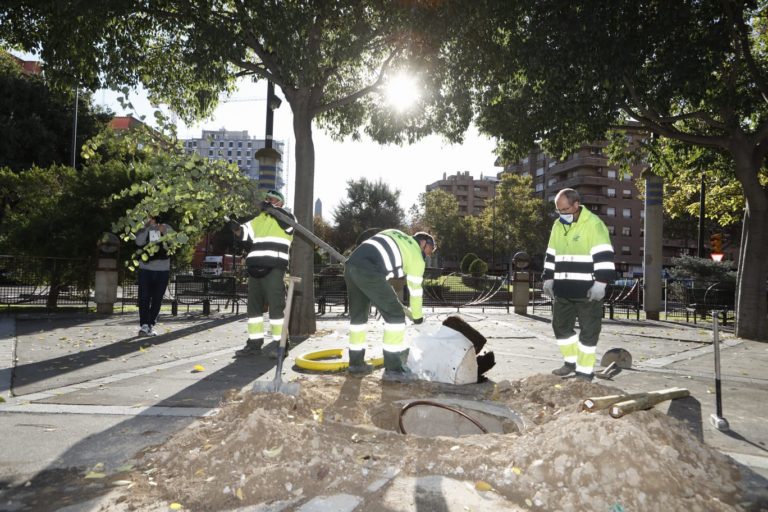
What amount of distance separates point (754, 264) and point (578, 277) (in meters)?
8.96

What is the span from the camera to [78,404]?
14.0ft

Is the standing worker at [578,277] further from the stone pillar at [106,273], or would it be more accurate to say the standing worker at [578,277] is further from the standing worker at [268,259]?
the stone pillar at [106,273]

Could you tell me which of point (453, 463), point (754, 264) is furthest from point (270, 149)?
point (754, 264)

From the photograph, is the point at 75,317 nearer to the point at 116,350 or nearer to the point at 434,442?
the point at 116,350

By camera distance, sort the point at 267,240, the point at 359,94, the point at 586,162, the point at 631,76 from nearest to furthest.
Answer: the point at 267,240
the point at 359,94
the point at 631,76
the point at 586,162

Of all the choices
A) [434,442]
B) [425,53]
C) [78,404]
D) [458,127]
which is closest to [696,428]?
[434,442]

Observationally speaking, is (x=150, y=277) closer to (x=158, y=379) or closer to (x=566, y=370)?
(x=158, y=379)

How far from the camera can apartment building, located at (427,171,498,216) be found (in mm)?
110250

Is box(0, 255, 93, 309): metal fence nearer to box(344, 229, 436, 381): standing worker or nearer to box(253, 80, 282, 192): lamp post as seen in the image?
box(253, 80, 282, 192): lamp post

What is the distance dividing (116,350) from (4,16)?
20.8 ft

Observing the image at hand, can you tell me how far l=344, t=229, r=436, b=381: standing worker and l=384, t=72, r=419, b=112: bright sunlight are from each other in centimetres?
565

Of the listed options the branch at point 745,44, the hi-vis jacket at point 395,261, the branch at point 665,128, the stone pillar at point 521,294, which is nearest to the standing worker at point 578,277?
the hi-vis jacket at point 395,261

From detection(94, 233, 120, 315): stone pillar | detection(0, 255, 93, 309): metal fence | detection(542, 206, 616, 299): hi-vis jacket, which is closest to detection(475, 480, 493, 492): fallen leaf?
detection(542, 206, 616, 299): hi-vis jacket

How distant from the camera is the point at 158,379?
5.33m
